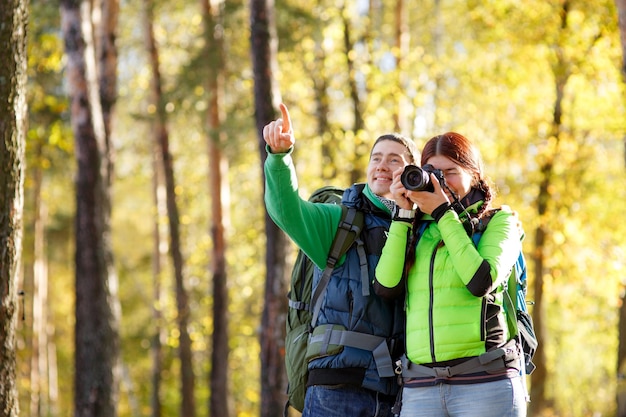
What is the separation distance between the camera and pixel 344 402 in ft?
12.6

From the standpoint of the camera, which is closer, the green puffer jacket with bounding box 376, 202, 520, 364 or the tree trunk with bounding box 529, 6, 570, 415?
the green puffer jacket with bounding box 376, 202, 520, 364

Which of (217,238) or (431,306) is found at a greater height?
(217,238)

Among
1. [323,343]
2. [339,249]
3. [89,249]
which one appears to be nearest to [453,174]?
[339,249]

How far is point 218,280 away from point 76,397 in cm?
625

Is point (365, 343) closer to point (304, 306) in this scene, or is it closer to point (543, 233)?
point (304, 306)

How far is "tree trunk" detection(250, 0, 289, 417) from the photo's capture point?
9.01 metres

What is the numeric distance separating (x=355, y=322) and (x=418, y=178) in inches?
28.1

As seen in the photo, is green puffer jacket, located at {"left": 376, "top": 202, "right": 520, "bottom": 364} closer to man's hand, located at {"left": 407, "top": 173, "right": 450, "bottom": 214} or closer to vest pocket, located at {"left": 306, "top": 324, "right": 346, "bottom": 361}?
man's hand, located at {"left": 407, "top": 173, "right": 450, "bottom": 214}

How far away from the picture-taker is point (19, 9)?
5.12m

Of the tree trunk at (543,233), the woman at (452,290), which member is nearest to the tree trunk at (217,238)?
the tree trunk at (543,233)

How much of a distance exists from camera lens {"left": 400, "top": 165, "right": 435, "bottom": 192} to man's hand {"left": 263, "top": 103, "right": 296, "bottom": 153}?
51 centimetres

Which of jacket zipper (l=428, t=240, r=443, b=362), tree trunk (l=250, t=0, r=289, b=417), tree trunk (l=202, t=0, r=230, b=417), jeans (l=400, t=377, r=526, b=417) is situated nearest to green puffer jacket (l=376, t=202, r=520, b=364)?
jacket zipper (l=428, t=240, r=443, b=362)

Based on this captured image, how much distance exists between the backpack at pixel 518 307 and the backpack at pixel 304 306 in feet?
2.03

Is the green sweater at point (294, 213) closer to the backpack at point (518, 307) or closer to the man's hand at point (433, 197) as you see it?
the man's hand at point (433, 197)
